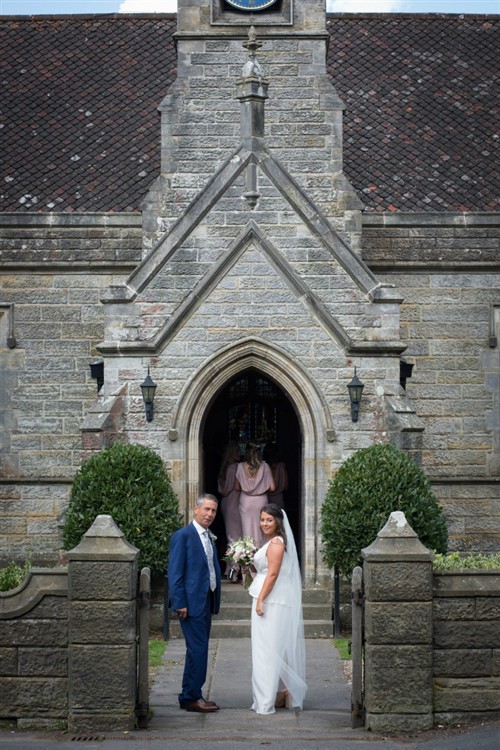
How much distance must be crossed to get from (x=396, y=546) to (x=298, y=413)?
638cm

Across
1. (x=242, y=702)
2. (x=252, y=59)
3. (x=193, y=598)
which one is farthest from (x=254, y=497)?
(x=193, y=598)

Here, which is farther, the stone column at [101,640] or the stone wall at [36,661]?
the stone wall at [36,661]

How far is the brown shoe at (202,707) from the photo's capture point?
487 inches

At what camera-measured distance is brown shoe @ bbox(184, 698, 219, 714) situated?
12367 mm

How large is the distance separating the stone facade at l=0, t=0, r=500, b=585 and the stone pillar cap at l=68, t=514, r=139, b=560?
18.9 ft

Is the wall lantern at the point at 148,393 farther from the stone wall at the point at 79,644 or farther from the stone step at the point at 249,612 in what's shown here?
the stone wall at the point at 79,644

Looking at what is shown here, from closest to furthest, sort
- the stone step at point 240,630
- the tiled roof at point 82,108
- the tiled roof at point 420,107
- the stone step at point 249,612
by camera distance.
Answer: the stone step at point 240,630 < the stone step at point 249,612 < the tiled roof at point 420,107 < the tiled roof at point 82,108

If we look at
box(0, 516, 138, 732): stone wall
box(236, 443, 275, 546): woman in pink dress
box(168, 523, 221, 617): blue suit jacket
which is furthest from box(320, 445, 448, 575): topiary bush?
box(0, 516, 138, 732): stone wall

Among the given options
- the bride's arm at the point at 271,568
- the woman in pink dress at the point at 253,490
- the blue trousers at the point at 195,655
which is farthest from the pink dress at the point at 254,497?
the blue trousers at the point at 195,655

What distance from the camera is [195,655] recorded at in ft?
40.4

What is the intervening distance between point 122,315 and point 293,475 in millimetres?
4498

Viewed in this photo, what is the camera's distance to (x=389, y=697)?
11.6 metres

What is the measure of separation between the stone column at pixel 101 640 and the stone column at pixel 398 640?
2.01 metres

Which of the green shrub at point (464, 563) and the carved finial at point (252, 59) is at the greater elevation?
the carved finial at point (252, 59)
